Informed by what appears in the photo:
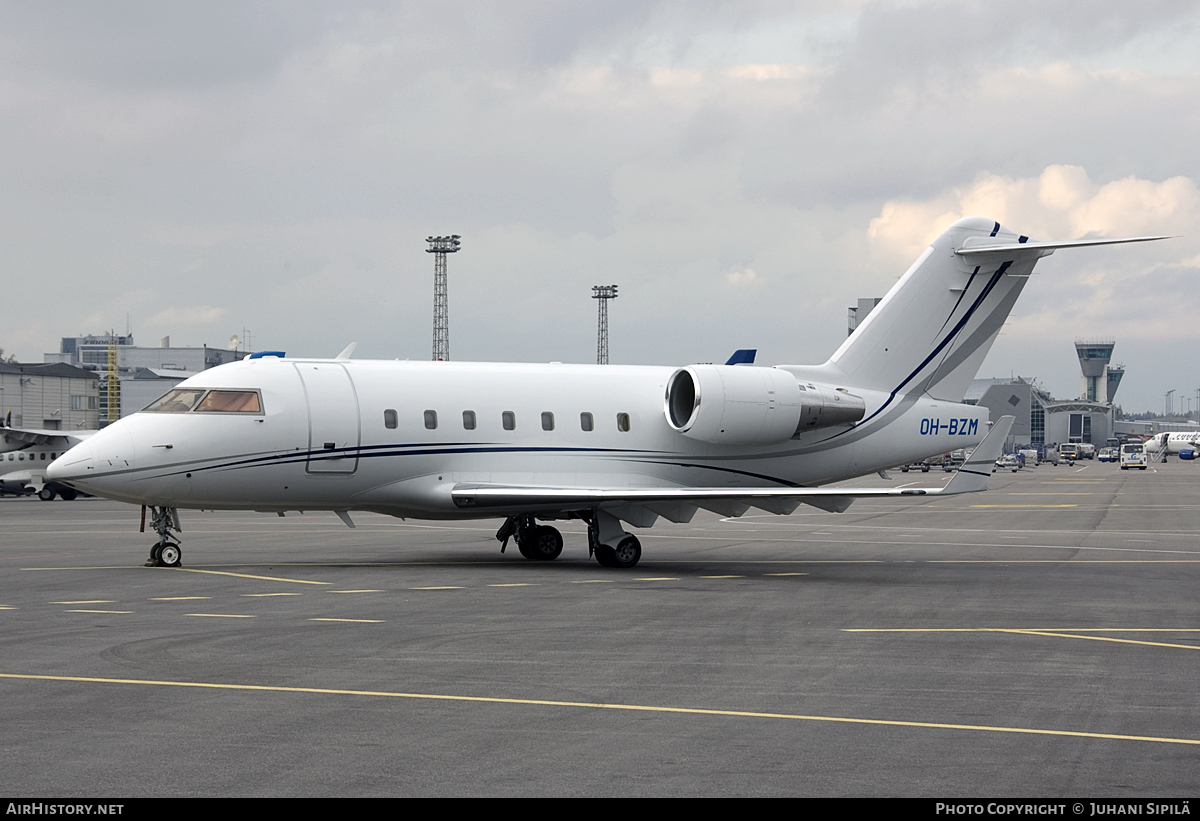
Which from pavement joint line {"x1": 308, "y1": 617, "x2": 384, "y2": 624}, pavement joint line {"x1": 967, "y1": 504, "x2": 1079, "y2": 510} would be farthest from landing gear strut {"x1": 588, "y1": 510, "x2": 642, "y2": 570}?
pavement joint line {"x1": 967, "y1": 504, "x2": 1079, "y2": 510}

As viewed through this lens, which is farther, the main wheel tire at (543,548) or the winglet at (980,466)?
the main wheel tire at (543,548)

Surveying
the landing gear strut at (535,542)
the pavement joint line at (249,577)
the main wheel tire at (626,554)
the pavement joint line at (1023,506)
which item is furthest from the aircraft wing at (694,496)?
the pavement joint line at (1023,506)

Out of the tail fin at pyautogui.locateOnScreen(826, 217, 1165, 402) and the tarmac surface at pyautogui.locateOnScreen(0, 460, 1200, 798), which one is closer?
the tarmac surface at pyautogui.locateOnScreen(0, 460, 1200, 798)

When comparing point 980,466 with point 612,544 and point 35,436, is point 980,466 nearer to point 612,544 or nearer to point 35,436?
point 612,544

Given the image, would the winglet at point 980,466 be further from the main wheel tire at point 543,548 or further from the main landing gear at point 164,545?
the main landing gear at point 164,545

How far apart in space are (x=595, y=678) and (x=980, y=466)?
487 inches

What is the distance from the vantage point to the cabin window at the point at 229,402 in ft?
72.0

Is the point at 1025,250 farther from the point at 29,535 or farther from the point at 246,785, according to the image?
the point at 29,535

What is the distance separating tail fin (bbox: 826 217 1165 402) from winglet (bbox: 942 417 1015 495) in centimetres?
554

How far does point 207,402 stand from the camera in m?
22.0

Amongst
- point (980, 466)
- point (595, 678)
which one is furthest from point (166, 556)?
point (980, 466)

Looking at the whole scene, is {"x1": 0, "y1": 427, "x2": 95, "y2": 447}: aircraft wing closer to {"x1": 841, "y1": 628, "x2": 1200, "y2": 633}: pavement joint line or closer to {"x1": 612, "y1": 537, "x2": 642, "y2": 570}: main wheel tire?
{"x1": 612, "y1": 537, "x2": 642, "y2": 570}: main wheel tire

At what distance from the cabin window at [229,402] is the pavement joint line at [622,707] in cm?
1099

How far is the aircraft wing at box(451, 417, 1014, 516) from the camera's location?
70.3 feet
